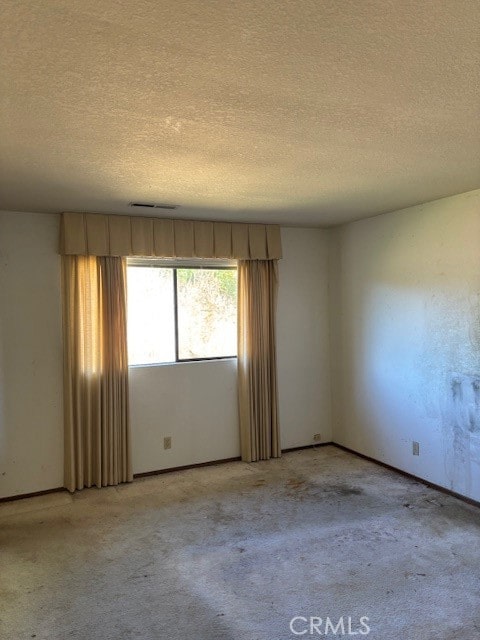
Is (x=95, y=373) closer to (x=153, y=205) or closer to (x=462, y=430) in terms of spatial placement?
(x=153, y=205)

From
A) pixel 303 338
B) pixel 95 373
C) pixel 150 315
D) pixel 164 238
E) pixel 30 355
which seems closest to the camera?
pixel 30 355

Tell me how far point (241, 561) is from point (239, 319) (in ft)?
7.75

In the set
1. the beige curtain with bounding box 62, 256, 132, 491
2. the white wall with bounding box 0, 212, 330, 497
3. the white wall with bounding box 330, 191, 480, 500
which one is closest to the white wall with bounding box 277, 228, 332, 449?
the white wall with bounding box 0, 212, 330, 497

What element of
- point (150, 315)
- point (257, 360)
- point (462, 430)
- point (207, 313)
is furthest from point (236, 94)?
point (257, 360)

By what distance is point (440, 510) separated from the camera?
3420 mm

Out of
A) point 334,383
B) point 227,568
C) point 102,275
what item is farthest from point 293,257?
point 227,568

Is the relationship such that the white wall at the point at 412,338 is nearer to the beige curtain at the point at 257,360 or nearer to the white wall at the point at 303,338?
the white wall at the point at 303,338

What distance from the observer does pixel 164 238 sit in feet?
13.8

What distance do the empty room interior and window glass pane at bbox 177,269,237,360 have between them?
23 millimetres

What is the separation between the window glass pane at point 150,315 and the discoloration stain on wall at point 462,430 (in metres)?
2.51

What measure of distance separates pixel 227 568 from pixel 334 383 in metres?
2.78

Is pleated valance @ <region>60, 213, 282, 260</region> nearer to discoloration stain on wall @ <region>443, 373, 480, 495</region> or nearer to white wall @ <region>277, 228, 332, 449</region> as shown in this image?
white wall @ <region>277, 228, 332, 449</region>

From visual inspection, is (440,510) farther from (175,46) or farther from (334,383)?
(175,46)

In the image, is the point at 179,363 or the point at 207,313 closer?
the point at 179,363
